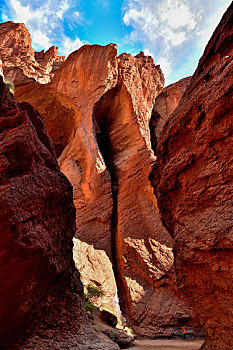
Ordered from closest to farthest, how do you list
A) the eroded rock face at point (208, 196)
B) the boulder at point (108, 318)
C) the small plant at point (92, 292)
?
the eroded rock face at point (208, 196) → the boulder at point (108, 318) → the small plant at point (92, 292)

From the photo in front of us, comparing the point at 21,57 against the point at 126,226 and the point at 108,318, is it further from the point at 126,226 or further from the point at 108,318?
the point at 108,318

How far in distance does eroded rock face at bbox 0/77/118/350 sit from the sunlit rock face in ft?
25.9

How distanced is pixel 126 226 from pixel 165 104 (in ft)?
62.2

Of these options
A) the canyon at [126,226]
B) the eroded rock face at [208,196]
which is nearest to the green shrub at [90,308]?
the canyon at [126,226]

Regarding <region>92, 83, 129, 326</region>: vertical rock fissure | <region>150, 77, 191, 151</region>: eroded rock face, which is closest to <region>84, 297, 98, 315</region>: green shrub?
<region>92, 83, 129, 326</region>: vertical rock fissure

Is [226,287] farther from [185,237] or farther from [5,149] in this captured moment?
[5,149]

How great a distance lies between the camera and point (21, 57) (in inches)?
871

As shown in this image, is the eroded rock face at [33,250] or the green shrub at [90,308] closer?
the eroded rock face at [33,250]

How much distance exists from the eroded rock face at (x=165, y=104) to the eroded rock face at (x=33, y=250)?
1980cm

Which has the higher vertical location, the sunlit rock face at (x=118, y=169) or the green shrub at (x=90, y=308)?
the sunlit rock face at (x=118, y=169)

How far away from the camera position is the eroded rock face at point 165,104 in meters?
25.2

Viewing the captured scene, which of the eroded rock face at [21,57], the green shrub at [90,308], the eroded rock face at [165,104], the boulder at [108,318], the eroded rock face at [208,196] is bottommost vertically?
the boulder at [108,318]

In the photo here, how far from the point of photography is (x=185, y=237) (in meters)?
6.02

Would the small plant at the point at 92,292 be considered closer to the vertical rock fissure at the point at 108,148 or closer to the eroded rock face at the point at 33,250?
the vertical rock fissure at the point at 108,148
